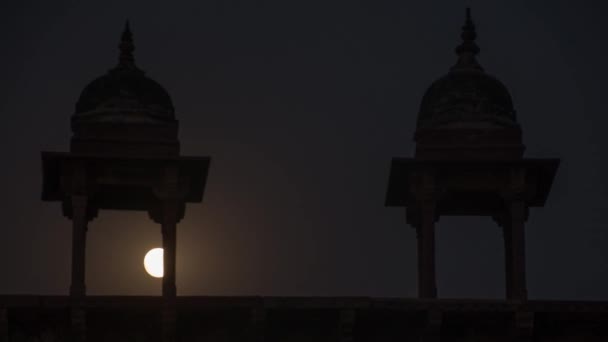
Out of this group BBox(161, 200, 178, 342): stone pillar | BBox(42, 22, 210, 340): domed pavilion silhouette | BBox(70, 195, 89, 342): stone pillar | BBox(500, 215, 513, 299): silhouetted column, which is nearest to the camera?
BBox(70, 195, 89, 342): stone pillar

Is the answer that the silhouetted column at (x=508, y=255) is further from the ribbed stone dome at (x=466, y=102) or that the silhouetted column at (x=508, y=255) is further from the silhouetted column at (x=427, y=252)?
the ribbed stone dome at (x=466, y=102)

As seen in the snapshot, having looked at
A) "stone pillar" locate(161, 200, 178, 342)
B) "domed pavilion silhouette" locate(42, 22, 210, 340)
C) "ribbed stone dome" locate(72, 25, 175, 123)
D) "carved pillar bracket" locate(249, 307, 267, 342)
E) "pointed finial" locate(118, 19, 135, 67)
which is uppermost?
"pointed finial" locate(118, 19, 135, 67)

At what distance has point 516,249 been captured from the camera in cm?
3928

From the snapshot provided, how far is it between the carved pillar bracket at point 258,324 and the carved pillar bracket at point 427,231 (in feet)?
9.83

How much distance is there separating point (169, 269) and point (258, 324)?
1.84 metres

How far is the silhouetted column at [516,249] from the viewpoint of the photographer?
127 ft

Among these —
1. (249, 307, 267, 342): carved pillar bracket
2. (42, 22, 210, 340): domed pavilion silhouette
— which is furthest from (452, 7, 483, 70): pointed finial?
(249, 307, 267, 342): carved pillar bracket

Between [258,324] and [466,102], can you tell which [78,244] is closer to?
[258,324]

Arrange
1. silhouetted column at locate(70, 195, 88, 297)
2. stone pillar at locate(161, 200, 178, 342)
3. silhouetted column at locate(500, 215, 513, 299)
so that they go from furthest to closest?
silhouetted column at locate(500, 215, 513, 299)
silhouetted column at locate(70, 195, 88, 297)
stone pillar at locate(161, 200, 178, 342)

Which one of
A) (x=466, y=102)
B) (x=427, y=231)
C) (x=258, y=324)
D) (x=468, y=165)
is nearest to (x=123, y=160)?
(x=258, y=324)

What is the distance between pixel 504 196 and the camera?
3991 centimetres

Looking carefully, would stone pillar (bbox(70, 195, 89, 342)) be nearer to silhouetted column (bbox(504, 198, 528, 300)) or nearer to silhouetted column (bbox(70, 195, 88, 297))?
silhouetted column (bbox(70, 195, 88, 297))

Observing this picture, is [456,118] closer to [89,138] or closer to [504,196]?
[504,196]

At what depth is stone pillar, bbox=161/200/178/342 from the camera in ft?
123
